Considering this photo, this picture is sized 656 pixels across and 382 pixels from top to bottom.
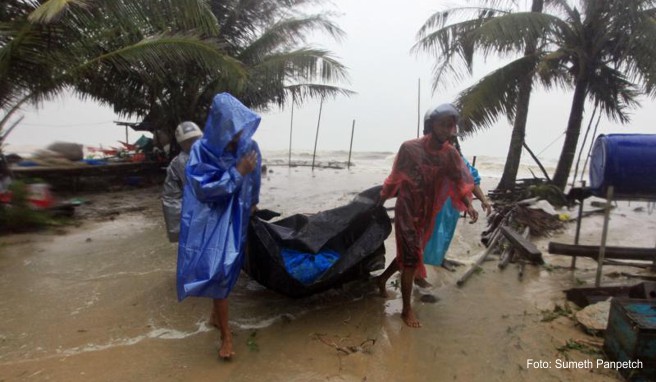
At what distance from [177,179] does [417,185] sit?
205cm

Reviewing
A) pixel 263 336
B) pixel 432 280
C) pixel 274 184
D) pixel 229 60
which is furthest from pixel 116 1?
pixel 274 184

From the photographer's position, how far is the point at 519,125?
30.8ft

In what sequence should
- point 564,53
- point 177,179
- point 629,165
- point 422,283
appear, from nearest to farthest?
point 629,165
point 177,179
point 422,283
point 564,53

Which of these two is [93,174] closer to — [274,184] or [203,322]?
[274,184]

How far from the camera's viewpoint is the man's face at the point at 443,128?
9.94 feet

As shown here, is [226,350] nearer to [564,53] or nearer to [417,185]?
[417,185]

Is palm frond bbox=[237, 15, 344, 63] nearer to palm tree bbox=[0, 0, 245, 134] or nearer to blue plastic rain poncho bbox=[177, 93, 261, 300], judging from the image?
palm tree bbox=[0, 0, 245, 134]

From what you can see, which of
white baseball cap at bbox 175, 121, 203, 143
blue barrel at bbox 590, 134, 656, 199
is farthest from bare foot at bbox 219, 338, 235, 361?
blue barrel at bbox 590, 134, 656, 199

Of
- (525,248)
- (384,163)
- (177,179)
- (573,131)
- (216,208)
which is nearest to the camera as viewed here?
(216,208)

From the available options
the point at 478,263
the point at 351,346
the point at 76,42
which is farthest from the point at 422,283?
the point at 76,42

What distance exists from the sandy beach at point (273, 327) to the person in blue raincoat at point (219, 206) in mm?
420

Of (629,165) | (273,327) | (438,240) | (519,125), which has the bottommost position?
(273,327)

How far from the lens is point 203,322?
3129mm

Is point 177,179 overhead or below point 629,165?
below
